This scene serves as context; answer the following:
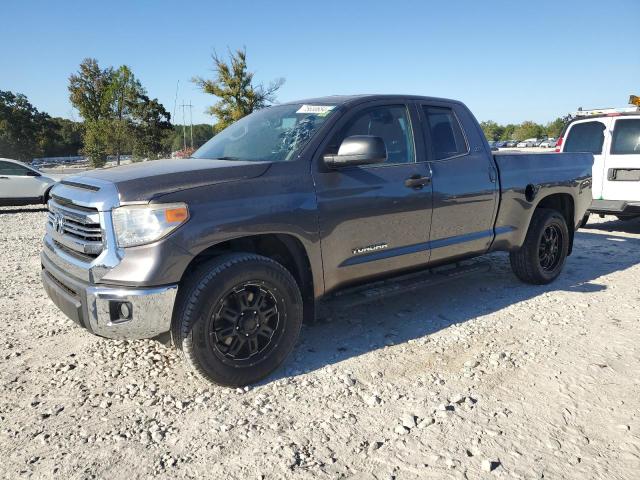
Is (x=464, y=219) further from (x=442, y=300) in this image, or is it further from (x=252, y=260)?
(x=252, y=260)

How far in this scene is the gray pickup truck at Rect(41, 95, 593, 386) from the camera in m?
2.70

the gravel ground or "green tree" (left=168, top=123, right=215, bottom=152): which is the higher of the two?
"green tree" (left=168, top=123, right=215, bottom=152)

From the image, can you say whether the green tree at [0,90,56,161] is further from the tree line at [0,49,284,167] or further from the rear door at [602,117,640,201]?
the rear door at [602,117,640,201]

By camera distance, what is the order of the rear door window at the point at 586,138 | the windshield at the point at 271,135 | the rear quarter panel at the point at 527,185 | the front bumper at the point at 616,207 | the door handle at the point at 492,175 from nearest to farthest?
the windshield at the point at 271,135 < the door handle at the point at 492,175 < the rear quarter panel at the point at 527,185 < the front bumper at the point at 616,207 < the rear door window at the point at 586,138

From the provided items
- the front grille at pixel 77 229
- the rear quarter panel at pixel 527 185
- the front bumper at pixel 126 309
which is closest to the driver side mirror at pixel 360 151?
the front bumper at pixel 126 309

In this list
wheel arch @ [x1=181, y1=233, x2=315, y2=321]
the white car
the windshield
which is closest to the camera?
wheel arch @ [x1=181, y1=233, x2=315, y2=321]

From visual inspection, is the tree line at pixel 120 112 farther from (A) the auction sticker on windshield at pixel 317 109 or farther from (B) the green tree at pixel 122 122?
(A) the auction sticker on windshield at pixel 317 109

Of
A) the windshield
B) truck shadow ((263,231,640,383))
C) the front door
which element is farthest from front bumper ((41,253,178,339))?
the windshield

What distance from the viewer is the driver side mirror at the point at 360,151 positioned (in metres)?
3.14

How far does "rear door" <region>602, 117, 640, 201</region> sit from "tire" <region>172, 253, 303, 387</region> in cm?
671

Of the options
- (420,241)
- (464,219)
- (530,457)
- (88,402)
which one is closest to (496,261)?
(464,219)

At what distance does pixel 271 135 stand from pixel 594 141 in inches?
262

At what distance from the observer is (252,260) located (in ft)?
9.71

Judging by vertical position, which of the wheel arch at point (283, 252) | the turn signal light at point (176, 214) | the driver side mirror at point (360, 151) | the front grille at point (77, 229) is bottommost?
the wheel arch at point (283, 252)
